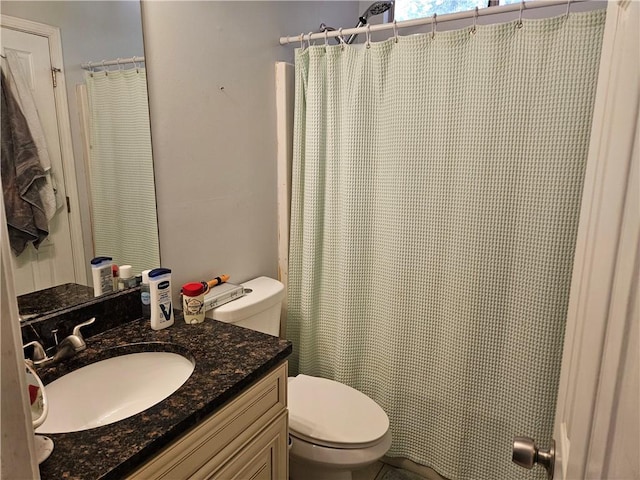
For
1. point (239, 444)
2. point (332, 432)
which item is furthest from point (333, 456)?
point (239, 444)

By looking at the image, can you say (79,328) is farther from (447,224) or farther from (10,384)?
(447,224)

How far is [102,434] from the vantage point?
86 centimetres

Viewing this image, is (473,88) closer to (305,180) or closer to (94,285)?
(305,180)

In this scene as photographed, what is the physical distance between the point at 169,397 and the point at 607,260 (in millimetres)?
919

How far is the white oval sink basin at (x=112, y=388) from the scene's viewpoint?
3.41 ft

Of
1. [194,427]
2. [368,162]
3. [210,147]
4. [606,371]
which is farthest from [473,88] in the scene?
[194,427]

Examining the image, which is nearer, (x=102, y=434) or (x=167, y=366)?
(x=102, y=434)

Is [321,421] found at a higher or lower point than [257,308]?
lower

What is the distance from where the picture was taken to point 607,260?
0.51 metres

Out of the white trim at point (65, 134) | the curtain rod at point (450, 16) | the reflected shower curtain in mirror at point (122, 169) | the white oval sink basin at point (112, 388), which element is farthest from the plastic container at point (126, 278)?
the curtain rod at point (450, 16)

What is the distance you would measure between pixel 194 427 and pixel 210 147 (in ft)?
3.43

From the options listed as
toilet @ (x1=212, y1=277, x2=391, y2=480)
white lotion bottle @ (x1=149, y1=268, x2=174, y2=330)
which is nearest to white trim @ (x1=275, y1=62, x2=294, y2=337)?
toilet @ (x1=212, y1=277, x2=391, y2=480)

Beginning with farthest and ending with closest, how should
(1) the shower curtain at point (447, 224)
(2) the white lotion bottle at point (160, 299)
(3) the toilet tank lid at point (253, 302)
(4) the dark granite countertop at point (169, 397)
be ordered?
(3) the toilet tank lid at point (253, 302)
(1) the shower curtain at point (447, 224)
(2) the white lotion bottle at point (160, 299)
(4) the dark granite countertop at point (169, 397)

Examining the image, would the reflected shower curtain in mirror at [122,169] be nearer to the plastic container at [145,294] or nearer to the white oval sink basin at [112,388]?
the plastic container at [145,294]
